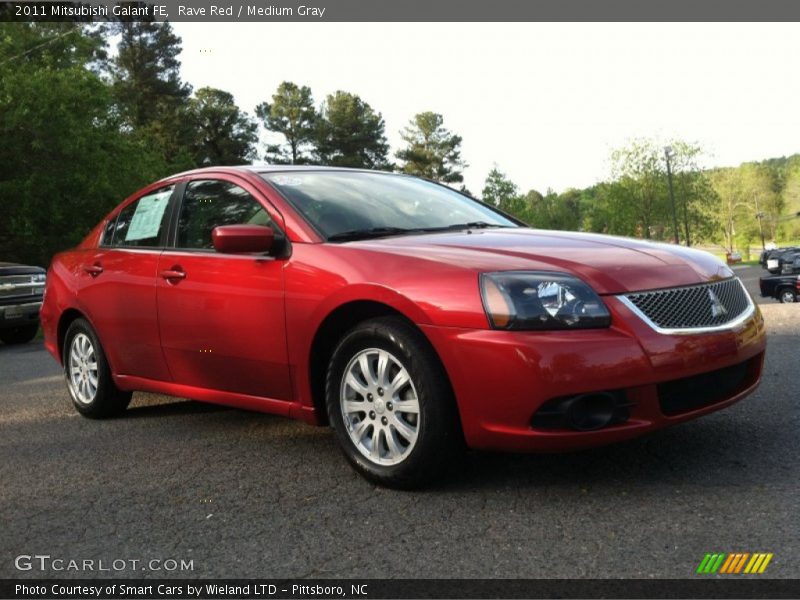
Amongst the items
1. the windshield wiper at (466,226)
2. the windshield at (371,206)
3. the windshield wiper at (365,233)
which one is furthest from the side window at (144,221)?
the windshield wiper at (466,226)

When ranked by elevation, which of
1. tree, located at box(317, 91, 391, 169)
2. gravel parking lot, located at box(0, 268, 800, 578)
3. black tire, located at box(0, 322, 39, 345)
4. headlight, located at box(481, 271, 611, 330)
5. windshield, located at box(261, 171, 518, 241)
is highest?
tree, located at box(317, 91, 391, 169)

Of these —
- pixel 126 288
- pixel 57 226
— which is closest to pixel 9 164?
pixel 57 226

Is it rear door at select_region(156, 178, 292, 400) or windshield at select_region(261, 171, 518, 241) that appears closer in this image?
rear door at select_region(156, 178, 292, 400)

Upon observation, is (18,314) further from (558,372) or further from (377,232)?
(558,372)

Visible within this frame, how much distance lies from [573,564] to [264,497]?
1473 mm

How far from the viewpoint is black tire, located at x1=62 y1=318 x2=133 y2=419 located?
17.7ft

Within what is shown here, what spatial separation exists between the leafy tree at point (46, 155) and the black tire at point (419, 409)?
27.4m

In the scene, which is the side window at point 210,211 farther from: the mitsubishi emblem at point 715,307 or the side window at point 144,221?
the mitsubishi emblem at point 715,307

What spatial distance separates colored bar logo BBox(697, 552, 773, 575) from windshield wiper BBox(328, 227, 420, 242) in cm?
213

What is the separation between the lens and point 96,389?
18.0 ft

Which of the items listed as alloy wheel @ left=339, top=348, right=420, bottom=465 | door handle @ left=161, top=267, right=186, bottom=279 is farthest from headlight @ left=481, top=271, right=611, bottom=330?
door handle @ left=161, top=267, right=186, bottom=279

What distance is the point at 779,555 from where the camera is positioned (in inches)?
104

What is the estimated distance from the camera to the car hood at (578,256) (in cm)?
338

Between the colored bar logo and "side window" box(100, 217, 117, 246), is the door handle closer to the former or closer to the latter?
"side window" box(100, 217, 117, 246)
